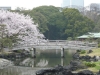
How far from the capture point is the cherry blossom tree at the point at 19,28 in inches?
1915

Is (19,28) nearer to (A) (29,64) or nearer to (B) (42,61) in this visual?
(B) (42,61)

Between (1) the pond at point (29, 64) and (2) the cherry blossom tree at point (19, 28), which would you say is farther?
(2) the cherry blossom tree at point (19, 28)

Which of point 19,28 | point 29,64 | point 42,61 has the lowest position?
point 42,61

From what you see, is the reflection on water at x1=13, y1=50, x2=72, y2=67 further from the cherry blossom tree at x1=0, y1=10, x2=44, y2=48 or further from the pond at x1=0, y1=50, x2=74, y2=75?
the cherry blossom tree at x1=0, y1=10, x2=44, y2=48

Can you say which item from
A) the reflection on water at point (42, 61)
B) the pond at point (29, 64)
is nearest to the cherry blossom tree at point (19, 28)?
the reflection on water at point (42, 61)

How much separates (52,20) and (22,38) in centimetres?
3168

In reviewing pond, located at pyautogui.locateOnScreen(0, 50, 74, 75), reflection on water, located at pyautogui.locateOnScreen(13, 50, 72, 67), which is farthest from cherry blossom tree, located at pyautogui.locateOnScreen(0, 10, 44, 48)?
pond, located at pyautogui.locateOnScreen(0, 50, 74, 75)

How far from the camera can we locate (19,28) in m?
49.6

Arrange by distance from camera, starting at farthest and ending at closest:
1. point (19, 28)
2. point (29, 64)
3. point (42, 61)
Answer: point (19, 28)
point (42, 61)
point (29, 64)

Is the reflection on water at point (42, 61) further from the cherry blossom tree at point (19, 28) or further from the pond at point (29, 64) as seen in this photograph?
the cherry blossom tree at point (19, 28)

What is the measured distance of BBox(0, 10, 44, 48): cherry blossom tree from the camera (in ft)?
160

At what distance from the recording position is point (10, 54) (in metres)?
46.1

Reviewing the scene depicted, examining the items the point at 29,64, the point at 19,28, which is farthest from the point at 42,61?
the point at 19,28

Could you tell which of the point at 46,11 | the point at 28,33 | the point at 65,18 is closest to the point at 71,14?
the point at 65,18
